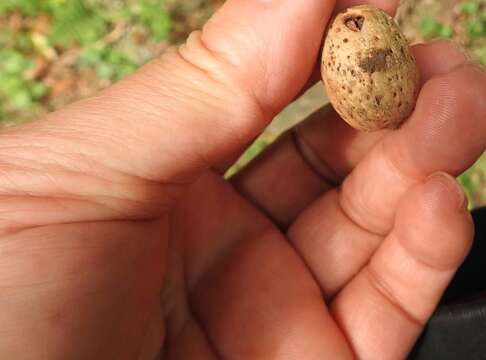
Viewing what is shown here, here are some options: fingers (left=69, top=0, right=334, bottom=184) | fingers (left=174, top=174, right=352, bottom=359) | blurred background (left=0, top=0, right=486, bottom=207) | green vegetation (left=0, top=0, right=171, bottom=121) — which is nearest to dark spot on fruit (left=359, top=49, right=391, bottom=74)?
fingers (left=69, top=0, right=334, bottom=184)

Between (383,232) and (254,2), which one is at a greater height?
(254,2)

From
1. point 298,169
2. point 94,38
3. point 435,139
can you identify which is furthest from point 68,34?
point 435,139

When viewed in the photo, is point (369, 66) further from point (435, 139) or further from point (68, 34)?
point (68, 34)

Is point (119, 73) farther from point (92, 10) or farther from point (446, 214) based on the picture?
point (446, 214)

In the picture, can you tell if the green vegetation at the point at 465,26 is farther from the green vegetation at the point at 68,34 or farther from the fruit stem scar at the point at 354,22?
the fruit stem scar at the point at 354,22

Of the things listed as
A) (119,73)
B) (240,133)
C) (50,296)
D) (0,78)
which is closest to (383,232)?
(240,133)

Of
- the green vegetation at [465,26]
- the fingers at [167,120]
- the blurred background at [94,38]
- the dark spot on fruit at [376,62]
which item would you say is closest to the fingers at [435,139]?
the dark spot on fruit at [376,62]
